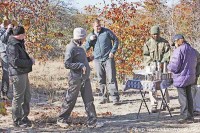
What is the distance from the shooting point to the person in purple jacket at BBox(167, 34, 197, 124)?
7871mm

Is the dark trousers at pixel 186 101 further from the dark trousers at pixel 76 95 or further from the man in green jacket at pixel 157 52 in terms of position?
the dark trousers at pixel 76 95

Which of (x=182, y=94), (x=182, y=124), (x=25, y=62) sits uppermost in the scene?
(x=25, y=62)

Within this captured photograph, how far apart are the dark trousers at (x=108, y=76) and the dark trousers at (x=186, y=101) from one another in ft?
7.61

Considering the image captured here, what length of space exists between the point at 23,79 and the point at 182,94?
2989mm

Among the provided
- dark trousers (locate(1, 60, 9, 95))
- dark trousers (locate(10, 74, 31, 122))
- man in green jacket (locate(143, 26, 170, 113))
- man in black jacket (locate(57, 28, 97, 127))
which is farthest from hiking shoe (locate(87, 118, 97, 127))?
dark trousers (locate(1, 60, 9, 95))

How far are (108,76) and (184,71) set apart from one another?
2573 mm

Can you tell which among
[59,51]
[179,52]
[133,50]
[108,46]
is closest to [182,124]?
[179,52]

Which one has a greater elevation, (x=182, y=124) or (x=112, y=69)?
(x=112, y=69)

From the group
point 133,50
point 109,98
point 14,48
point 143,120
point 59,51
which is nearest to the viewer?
point 14,48

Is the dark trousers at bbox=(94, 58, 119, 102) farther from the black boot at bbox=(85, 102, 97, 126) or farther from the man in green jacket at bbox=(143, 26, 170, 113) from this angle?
the black boot at bbox=(85, 102, 97, 126)

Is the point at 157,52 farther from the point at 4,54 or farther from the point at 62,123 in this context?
the point at 4,54

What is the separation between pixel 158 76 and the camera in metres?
8.28

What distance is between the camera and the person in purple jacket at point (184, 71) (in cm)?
787

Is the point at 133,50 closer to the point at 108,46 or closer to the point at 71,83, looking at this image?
the point at 108,46
